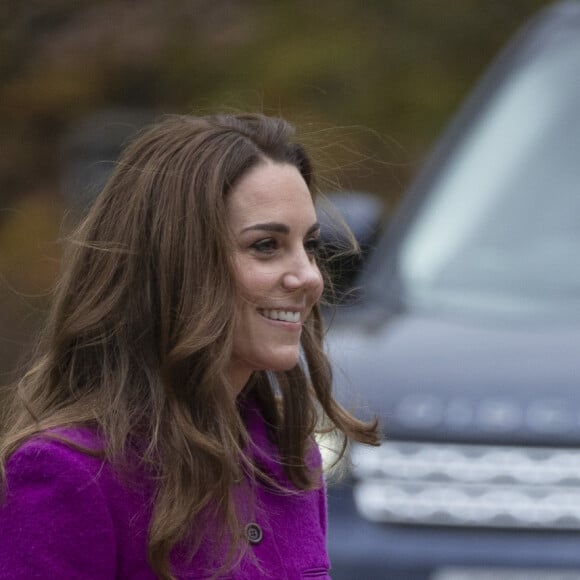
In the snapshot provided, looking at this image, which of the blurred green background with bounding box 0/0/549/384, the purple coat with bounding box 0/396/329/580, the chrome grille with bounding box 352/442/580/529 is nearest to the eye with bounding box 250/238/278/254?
the purple coat with bounding box 0/396/329/580

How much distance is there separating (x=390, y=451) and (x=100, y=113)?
4.13 metres

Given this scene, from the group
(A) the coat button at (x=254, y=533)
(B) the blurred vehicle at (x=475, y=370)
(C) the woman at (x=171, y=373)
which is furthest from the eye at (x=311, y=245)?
(B) the blurred vehicle at (x=475, y=370)

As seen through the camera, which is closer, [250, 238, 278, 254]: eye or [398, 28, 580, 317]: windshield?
[250, 238, 278, 254]: eye

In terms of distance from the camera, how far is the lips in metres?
2.63

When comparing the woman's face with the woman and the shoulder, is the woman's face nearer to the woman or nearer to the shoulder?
the woman

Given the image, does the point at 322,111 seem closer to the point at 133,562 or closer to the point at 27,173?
the point at 27,173

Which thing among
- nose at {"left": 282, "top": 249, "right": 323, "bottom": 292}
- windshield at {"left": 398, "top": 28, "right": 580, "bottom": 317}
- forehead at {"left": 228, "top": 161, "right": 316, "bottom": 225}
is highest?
windshield at {"left": 398, "top": 28, "right": 580, "bottom": 317}

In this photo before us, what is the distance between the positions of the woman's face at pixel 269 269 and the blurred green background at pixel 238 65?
17.5ft

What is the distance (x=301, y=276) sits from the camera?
2.64 metres

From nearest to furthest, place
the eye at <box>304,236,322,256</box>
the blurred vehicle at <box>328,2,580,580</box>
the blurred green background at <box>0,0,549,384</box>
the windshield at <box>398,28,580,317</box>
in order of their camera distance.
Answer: the eye at <box>304,236,322,256</box> → the blurred vehicle at <box>328,2,580,580</box> → the windshield at <box>398,28,580,317</box> → the blurred green background at <box>0,0,549,384</box>

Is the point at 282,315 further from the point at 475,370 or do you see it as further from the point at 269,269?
the point at 475,370

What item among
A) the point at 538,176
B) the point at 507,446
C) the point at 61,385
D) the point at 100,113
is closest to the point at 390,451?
the point at 507,446

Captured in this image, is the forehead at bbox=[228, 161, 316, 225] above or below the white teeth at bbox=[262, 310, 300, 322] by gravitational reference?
above

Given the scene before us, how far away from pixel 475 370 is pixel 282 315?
1.93m
